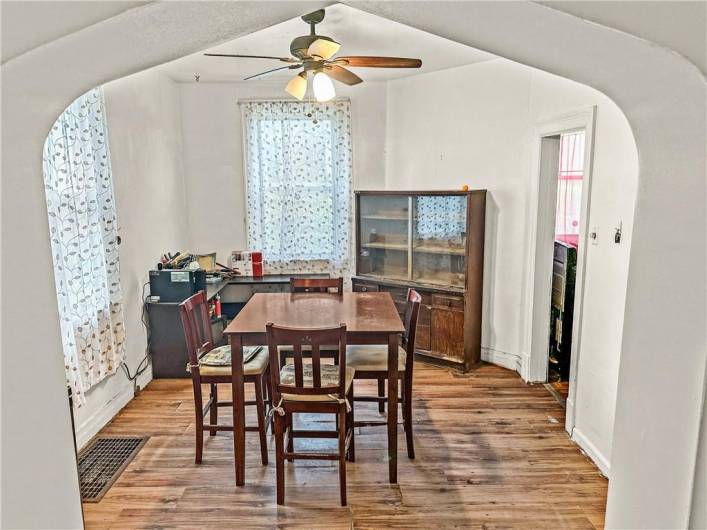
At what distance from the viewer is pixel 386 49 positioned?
3932 mm

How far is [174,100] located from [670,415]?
4934 millimetres

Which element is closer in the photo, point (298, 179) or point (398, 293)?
point (398, 293)

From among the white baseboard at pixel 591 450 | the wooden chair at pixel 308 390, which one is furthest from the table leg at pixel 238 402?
the white baseboard at pixel 591 450

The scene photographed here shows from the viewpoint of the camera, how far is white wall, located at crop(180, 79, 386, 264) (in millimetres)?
5164

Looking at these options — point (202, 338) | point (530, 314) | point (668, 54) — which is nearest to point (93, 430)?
point (202, 338)

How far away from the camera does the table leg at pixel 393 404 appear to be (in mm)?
2744

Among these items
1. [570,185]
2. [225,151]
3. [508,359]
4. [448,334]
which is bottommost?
[508,359]

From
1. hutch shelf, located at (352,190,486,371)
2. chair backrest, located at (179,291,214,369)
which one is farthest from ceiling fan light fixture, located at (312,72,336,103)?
hutch shelf, located at (352,190,486,371)

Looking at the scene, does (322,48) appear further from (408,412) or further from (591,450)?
(591,450)

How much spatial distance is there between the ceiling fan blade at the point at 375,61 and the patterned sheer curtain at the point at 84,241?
5.37 feet

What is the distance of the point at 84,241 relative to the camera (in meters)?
3.18

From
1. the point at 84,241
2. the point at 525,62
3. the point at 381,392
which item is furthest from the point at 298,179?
the point at 525,62

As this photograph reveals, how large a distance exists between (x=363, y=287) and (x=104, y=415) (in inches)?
96.2

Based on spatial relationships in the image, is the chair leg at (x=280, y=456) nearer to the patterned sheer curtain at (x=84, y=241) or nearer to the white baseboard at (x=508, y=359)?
the patterned sheer curtain at (x=84, y=241)
